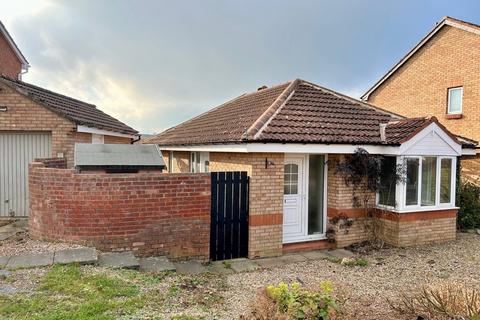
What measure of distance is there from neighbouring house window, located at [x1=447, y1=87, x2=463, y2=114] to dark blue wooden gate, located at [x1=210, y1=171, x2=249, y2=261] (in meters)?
13.7

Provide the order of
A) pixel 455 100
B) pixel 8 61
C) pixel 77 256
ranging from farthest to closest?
pixel 8 61 → pixel 455 100 → pixel 77 256

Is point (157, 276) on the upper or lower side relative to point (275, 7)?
lower

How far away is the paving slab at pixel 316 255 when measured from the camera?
338 inches

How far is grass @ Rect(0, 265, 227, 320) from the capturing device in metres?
4.40

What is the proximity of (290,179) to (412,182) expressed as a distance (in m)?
3.52

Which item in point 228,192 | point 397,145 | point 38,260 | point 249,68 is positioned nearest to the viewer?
point 38,260

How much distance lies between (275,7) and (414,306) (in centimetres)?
1167

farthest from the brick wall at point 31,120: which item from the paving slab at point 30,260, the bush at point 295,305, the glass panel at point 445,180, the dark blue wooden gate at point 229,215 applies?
the glass panel at point 445,180

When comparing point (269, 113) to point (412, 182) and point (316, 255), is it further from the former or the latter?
point (412, 182)

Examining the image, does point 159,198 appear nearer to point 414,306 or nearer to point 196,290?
point 196,290

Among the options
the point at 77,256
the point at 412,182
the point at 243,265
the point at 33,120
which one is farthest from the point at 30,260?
the point at 412,182

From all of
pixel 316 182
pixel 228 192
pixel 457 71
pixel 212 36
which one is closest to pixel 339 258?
pixel 316 182

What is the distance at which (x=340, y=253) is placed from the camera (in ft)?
29.4

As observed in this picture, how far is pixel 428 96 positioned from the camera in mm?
17953
